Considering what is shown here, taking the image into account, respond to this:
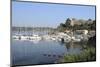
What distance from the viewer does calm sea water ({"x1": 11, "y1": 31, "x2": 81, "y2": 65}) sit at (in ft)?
9.56

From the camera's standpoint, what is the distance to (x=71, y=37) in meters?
3.21

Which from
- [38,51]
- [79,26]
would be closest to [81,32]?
[79,26]

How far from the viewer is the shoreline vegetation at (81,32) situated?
315 centimetres

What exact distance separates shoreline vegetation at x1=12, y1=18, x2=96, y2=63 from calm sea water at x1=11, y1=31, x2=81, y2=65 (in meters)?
0.10

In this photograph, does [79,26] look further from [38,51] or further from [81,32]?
[38,51]

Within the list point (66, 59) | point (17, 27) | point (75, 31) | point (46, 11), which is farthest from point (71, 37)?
point (17, 27)

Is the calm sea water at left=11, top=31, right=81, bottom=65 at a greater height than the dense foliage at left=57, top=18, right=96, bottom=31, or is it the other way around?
the dense foliage at left=57, top=18, right=96, bottom=31

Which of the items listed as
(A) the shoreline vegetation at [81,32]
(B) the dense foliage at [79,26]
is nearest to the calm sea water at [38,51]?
(A) the shoreline vegetation at [81,32]

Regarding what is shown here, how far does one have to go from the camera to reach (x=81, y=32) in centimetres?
326

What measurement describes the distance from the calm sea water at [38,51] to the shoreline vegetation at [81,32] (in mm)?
100

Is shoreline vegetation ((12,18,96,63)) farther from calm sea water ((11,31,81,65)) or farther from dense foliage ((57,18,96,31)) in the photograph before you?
calm sea water ((11,31,81,65))

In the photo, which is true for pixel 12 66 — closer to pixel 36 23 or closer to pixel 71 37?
pixel 36 23

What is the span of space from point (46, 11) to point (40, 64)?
0.73 metres

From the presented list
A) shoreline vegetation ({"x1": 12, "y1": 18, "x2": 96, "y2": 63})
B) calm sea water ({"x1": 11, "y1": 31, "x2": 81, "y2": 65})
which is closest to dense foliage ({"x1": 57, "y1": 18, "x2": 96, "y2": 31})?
shoreline vegetation ({"x1": 12, "y1": 18, "x2": 96, "y2": 63})
